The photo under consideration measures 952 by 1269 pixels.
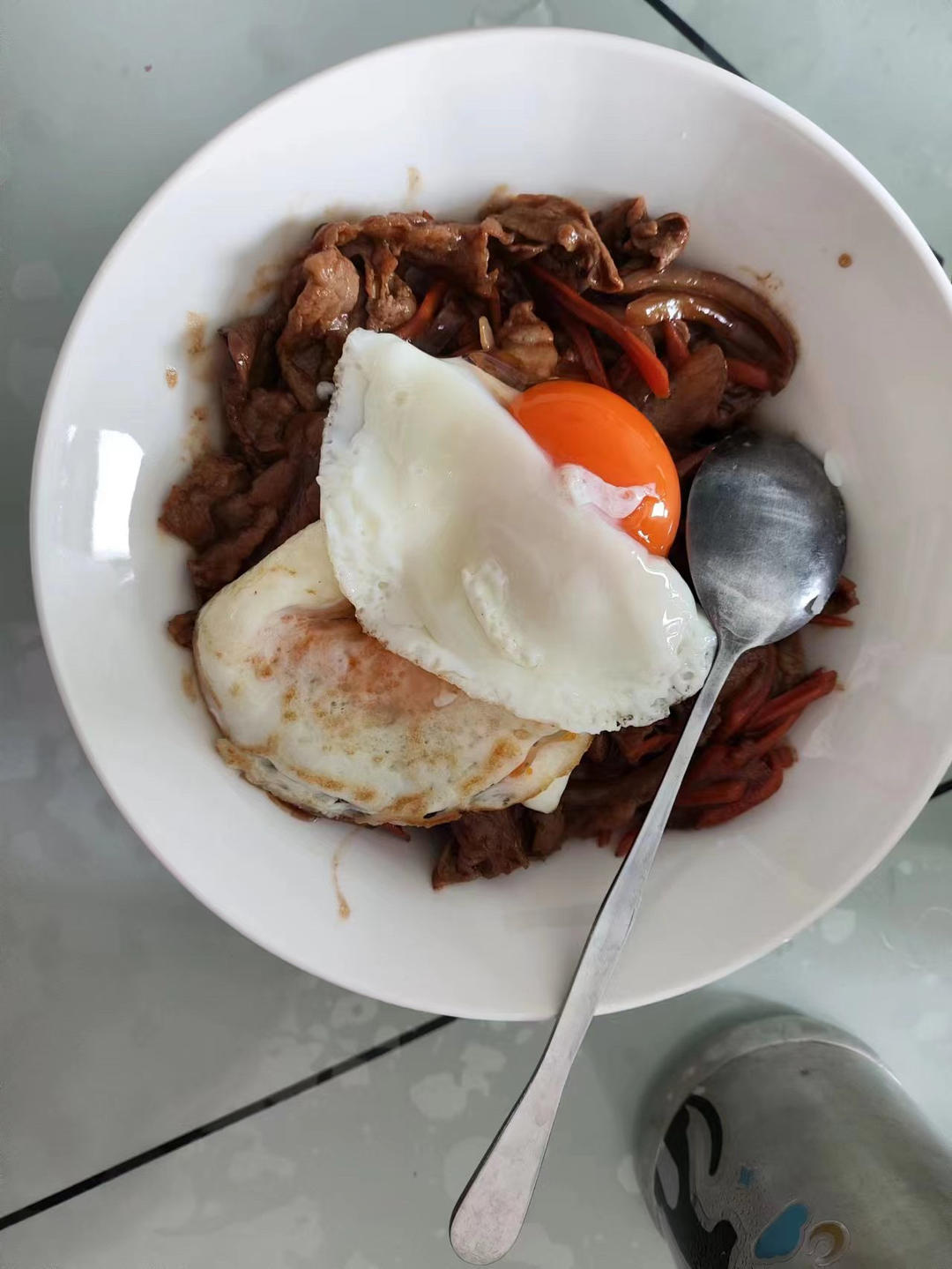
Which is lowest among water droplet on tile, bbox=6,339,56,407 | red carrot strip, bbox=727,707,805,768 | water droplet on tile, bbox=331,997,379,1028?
water droplet on tile, bbox=331,997,379,1028

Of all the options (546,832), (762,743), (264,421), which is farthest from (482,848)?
(264,421)

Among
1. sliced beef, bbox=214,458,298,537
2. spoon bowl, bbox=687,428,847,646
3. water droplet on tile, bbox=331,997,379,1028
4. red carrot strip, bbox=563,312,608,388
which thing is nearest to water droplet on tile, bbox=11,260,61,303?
sliced beef, bbox=214,458,298,537

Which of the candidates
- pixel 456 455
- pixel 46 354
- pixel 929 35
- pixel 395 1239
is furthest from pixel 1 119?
pixel 395 1239

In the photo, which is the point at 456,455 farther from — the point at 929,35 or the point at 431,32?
the point at 929,35

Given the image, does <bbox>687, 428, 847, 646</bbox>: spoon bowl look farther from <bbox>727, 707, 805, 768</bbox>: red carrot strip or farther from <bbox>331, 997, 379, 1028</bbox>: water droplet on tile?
<bbox>331, 997, 379, 1028</bbox>: water droplet on tile

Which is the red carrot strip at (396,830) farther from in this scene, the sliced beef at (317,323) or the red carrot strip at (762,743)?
the sliced beef at (317,323)

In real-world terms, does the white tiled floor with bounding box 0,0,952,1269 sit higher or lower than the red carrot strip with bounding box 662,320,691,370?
lower
